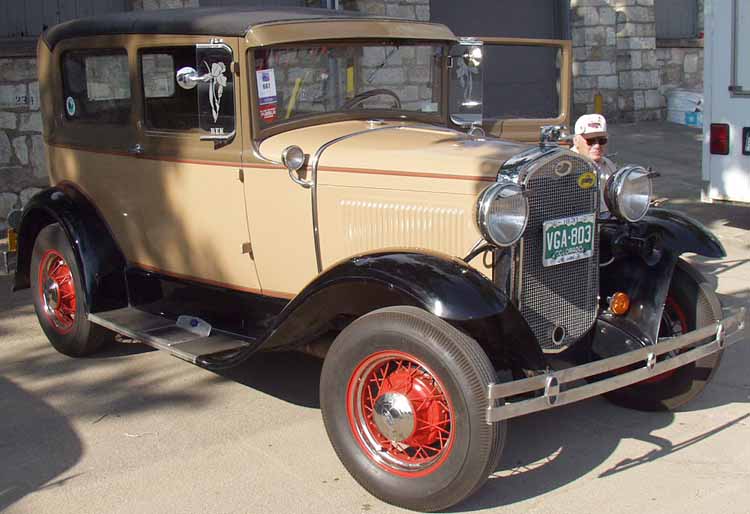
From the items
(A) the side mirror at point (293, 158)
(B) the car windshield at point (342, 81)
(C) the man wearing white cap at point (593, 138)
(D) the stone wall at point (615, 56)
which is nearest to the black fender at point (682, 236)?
(C) the man wearing white cap at point (593, 138)

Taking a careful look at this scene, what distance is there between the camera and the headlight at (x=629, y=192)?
401 centimetres

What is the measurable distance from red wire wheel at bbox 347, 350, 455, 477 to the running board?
871 mm

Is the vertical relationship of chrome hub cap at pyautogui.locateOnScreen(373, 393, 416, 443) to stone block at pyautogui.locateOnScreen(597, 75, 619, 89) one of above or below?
below

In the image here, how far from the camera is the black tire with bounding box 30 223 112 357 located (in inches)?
199

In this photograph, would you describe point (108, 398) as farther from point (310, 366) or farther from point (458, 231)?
point (458, 231)

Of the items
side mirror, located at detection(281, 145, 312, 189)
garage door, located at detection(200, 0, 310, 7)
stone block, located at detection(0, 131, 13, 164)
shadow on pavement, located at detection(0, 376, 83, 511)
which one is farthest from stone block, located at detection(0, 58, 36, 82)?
side mirror, located at detection(281, 145, 312, 189)

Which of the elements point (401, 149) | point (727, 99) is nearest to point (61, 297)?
point (401, 149)

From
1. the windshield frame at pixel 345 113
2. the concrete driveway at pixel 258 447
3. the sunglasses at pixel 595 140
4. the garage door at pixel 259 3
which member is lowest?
the concrete driveway at pixel 258 447

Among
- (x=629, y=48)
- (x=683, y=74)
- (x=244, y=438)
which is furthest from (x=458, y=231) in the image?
(x=683, y=74)

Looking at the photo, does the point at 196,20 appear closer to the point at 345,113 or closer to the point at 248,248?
the point at 345,113

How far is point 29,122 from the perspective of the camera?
8.37 meters

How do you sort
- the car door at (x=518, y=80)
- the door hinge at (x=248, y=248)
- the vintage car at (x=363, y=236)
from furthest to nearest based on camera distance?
the car door at (x=518, y=80), the door hinge at (x=248, y=248), the vintage car at (x=363, y=236)

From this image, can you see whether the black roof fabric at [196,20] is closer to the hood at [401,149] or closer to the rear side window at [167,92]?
the rear side window at [167,92]

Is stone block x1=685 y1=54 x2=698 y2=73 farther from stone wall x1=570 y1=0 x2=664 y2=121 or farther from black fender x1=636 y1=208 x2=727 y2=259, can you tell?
black fender x1=636 y1=208 x2=727 y2=259
